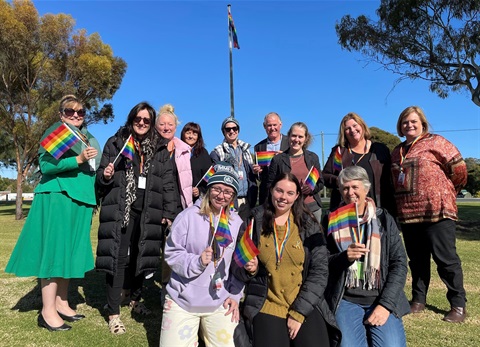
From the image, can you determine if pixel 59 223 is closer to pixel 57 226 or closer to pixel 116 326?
pixel 57 226

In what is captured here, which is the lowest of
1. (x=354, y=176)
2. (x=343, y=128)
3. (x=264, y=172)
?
(x=354, y=176)

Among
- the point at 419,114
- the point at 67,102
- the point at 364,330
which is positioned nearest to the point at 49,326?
the point at 67,102

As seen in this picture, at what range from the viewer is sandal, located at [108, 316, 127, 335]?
412 centimetres

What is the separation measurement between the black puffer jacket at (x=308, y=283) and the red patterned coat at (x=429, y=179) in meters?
1.70

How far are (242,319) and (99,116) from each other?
23.7m

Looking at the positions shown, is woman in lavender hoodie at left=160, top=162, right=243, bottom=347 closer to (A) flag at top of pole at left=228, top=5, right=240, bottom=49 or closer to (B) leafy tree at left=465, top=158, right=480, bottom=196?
(A) flag at top of pole at left=228, top=5, right=240, bottom=49

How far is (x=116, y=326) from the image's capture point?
414 centimetres

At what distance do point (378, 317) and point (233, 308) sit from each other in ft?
4.09

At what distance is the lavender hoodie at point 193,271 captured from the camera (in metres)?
3.42

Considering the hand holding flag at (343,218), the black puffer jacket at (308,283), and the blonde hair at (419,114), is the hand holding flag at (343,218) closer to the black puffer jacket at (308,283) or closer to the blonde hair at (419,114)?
the black puffer jacket at (308,283)

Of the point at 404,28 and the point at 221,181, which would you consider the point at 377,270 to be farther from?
the point at 404,28

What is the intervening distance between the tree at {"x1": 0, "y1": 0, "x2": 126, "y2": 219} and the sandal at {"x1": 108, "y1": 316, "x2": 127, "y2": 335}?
1870 cm

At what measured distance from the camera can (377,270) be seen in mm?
3277

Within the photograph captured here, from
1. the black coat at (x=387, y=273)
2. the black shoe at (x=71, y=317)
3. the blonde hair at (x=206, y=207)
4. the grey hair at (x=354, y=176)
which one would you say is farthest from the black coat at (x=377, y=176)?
the black shoe at (x=71, y=317)
